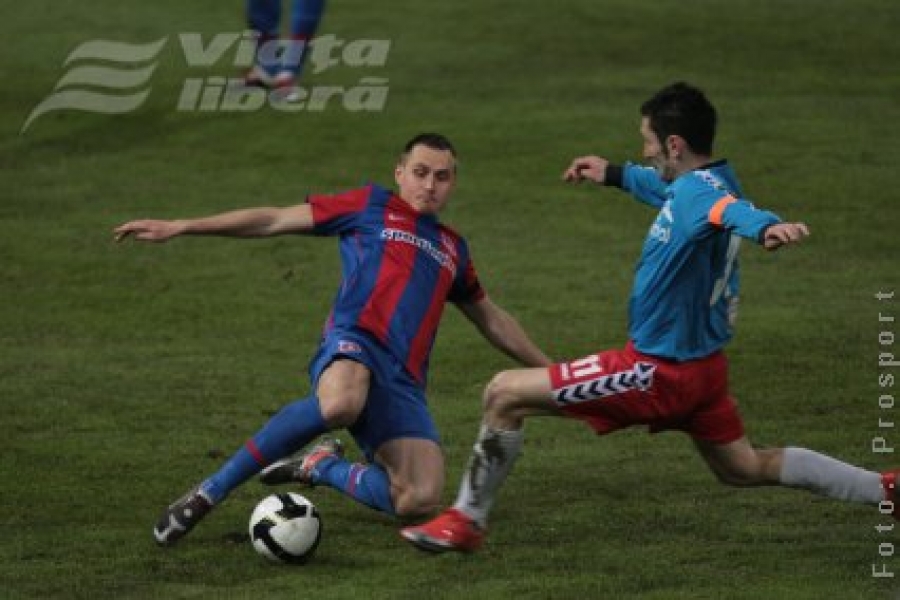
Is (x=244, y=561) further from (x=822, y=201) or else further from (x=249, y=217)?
(x=822, y=201)

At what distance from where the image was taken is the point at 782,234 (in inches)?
303

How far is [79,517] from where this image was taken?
31.3 ft

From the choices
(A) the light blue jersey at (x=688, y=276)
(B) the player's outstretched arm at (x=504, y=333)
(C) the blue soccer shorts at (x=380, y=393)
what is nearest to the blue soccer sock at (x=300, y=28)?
(B) the player's outstretched arm at (x=504, y=333)

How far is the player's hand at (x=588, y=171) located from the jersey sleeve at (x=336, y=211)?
3.35 ft

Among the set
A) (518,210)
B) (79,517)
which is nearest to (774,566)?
(79,517)

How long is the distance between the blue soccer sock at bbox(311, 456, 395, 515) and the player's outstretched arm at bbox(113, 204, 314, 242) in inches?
47.1

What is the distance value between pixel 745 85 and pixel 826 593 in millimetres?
13663

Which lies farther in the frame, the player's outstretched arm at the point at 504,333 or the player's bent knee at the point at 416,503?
the player's outstretched arm at the point at 504,333

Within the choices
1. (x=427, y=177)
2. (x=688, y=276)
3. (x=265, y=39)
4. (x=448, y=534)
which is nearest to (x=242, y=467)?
(x=448, y=534)

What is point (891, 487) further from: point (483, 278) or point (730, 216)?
point (483, 278)

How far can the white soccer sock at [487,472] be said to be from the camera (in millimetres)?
8461

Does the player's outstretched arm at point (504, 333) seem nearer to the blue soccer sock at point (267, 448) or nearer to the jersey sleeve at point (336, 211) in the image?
the jersey sleeve at point (336, 211)

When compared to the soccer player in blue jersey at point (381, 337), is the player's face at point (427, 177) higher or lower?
higher

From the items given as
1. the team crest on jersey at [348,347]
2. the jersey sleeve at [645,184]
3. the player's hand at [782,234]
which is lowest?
the team crest on jersey at [348,347]
